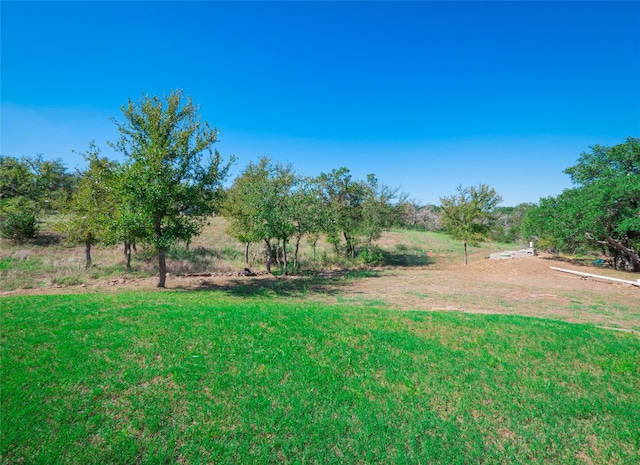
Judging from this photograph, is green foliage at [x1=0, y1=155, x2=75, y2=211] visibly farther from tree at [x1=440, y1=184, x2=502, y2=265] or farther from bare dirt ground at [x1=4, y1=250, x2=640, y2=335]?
tree at [x1=440, y1=184, x2=502, y2=265]

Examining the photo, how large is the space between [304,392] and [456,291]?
1250 centimetres

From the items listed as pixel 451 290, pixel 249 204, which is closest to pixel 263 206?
pixel 249 204

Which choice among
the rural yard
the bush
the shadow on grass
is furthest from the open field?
the bush

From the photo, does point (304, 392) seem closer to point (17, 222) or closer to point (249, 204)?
point (249, 204)

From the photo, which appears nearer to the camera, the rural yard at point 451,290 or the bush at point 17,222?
the rural yard at point 451,290

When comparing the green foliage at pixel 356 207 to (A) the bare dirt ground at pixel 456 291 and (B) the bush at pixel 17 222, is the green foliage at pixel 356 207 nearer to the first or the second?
(A) the bare dirt ground at pixel 456 291

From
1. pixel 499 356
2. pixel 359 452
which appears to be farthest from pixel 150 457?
pixel 499 356

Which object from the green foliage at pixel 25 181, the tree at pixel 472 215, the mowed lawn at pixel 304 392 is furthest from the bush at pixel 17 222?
the tree at pixel 472 215

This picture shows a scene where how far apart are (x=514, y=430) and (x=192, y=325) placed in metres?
6.90

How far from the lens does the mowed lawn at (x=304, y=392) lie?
155 inches

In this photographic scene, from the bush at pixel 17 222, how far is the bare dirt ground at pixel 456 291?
1391 cm

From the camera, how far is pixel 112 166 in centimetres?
1331

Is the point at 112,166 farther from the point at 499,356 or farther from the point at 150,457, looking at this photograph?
the point at 499,356

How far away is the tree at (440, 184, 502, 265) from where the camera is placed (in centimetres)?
2712
